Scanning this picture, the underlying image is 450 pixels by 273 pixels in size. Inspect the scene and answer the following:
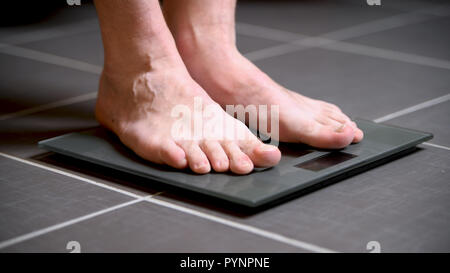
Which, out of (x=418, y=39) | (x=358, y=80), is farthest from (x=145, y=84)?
(x=418, y=39)

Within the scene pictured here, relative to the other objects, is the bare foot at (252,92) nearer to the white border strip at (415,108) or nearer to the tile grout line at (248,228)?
the white border strip at (415,108)

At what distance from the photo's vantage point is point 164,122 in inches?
53.1

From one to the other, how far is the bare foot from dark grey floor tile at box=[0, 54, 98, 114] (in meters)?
0.44

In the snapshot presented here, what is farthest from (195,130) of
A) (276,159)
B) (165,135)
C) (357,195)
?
(357,195)

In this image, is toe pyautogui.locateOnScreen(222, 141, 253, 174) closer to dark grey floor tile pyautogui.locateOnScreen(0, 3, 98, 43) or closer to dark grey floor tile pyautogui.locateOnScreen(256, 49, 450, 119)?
dark grey floor tile pyautogui.locateOnScreen(256, 49, 450, 119)

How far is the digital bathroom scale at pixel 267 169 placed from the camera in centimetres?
118

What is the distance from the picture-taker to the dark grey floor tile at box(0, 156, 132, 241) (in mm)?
1129

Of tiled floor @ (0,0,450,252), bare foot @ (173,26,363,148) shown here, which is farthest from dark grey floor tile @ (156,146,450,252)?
bare foot @ (173,26,363,148)

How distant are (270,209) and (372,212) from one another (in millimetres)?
158

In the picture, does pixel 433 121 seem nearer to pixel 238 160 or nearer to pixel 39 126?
pixel 238 160


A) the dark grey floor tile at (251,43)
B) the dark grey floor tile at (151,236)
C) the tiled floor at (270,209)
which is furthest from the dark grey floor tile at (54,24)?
the dark grey floor tile at (151,236)

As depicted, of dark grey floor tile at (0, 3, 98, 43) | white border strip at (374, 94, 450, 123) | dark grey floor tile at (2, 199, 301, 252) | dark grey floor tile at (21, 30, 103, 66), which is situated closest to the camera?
dark grey floor tile at (2, 199, 301, 252)
